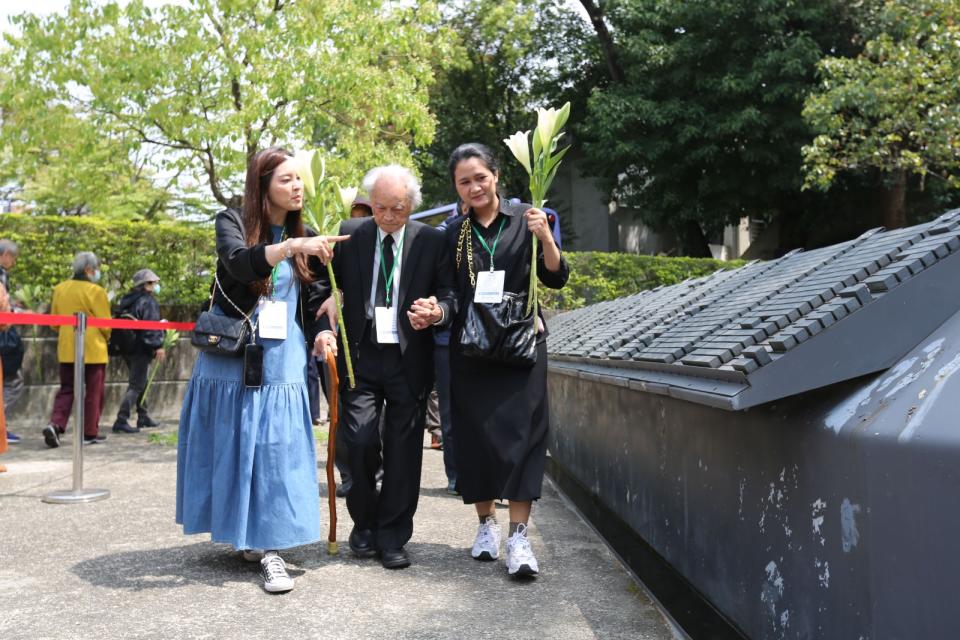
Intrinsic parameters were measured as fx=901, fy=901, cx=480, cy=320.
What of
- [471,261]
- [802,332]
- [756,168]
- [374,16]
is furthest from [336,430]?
[756,168]

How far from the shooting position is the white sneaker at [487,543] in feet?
14.1

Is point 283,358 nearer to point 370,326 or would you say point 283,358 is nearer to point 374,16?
point 370,326

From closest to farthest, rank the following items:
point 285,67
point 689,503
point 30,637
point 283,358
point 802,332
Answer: point 802,332, point 30,637, point 689,503, point 283,358, point 285,67

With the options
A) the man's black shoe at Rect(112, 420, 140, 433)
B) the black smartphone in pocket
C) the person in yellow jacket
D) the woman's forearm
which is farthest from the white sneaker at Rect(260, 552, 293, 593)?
the man's black shoe at Rect(112, 420, 140, 433)

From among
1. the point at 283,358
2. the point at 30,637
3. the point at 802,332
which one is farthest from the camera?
the point at 283,358

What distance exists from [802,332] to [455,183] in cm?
221

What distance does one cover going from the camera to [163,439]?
9.13 meters

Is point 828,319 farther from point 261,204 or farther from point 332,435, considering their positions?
point 332,435

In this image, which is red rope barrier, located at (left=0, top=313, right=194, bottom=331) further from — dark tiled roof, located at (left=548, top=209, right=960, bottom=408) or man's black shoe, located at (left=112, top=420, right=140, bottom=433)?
Result: dark tiled roof, located at (left=548, top=209, right=960, bottom=408)

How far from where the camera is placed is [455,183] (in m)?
4.22

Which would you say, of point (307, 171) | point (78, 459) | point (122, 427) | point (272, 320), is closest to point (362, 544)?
point (272, 320)

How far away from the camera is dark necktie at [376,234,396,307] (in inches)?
167

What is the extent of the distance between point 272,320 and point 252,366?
22cm

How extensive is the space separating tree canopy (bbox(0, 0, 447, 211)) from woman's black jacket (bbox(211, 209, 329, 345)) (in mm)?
5955
